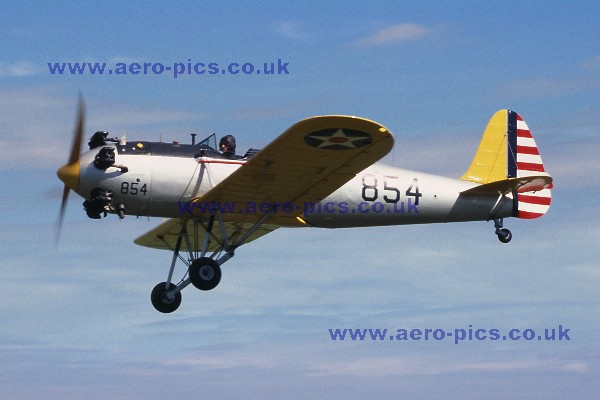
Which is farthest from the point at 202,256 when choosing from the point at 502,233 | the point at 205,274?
the point at 502,233

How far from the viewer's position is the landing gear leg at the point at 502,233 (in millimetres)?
23797

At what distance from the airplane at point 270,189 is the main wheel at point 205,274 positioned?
0.06ft

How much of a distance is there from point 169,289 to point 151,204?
7.35ft

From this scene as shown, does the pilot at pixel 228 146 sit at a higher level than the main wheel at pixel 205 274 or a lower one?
higher

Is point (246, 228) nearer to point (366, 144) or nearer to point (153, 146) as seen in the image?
point (153, 146)

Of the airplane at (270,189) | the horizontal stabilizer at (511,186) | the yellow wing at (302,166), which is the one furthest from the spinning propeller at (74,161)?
the horizontal stabilizer at (511,186)

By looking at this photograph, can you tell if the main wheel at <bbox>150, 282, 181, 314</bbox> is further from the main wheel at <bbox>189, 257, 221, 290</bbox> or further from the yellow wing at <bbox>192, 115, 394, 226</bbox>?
the yellow wing at <bbox>192, 115, 394, 226</bbox>

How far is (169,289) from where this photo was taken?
22609 mm

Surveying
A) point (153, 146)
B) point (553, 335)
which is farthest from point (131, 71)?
point (553, 335)

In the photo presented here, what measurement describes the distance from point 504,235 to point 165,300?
6579 millimetres

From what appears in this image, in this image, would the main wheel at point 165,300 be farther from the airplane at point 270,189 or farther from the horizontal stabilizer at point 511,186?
the horizontal stabilizer at point 511,186

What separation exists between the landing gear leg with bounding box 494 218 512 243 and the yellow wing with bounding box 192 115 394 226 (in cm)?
401

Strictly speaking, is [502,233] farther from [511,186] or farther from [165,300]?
[165,300]

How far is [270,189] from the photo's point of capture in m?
21.1
